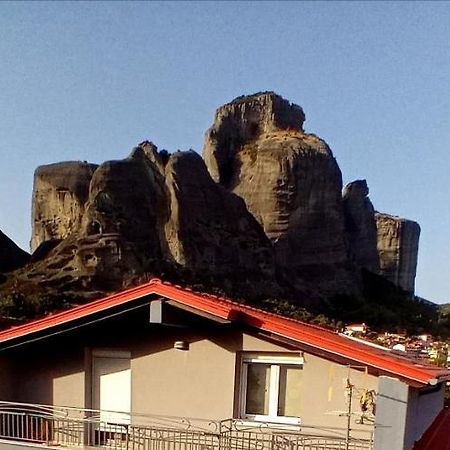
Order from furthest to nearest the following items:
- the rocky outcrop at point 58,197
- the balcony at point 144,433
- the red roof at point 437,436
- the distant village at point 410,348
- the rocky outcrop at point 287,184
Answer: the rocky outcrop at point 287,184
the rocky outcrop at point 58,197
the distant village at point 410,348
the red roof at point 437,436
the balcony at point 144,433

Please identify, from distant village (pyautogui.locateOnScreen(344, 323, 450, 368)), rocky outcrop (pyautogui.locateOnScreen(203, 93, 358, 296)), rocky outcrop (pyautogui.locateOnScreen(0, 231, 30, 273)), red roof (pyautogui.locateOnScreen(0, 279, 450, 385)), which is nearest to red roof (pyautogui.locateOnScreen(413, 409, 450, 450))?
distant village (pyautogui.locateOnScreen(344, 323, 450, 368))

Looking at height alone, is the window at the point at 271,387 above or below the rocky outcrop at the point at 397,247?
below

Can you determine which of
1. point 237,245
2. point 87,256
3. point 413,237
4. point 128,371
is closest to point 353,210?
point 413,237

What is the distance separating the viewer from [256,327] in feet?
25.0

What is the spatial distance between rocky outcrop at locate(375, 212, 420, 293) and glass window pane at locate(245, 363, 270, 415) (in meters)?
102

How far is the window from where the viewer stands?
7.86m

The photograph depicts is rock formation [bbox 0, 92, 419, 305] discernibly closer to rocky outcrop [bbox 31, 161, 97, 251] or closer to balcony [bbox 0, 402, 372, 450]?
rocky outcrop [bbox 31, 161, 97, 251]

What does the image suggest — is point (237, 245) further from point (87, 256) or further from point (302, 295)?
point (87, 256)

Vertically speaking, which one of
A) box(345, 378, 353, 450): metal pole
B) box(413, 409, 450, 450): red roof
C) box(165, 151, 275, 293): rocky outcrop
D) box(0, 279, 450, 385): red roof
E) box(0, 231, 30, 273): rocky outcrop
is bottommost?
box(413, 409, 450, 450): red roof

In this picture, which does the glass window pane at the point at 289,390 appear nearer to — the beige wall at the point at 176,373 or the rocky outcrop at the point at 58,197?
the beige wall at the point at 176,373

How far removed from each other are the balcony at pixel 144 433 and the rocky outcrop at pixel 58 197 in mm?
58072

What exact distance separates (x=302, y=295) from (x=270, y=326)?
64332 mm

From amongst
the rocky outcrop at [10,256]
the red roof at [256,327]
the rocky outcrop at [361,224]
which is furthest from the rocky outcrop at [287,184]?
the red roof at [256,327]

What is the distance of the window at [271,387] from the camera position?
7.86 meters
